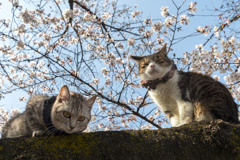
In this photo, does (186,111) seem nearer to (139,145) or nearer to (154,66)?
(154,66)

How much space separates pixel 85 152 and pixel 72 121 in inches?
29.7

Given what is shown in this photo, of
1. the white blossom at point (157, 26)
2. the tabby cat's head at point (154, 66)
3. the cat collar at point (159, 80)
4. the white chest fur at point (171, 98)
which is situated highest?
the white blossom at point (157, 26)

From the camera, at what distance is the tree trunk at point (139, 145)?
1.83 meters

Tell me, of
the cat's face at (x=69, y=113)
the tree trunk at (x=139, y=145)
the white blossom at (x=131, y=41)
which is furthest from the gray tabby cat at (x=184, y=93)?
the white blossom at (x=131, y=41)

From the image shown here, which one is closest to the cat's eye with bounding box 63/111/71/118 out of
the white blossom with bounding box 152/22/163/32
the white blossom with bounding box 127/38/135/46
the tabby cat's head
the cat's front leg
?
the cat's front leg

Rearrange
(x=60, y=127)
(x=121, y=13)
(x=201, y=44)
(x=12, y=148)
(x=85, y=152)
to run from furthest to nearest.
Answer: (x=121, y=13)
(x=201, y=44)
(x=60, y=127)
(x=85, y=152)
(x=12, y=148)

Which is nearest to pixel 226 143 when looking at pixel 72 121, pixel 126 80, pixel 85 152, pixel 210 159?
pixel 210 159

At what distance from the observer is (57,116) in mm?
2643

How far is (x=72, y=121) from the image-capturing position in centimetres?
261

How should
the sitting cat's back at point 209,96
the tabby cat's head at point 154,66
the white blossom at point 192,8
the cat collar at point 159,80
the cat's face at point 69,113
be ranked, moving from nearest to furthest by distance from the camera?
the cat's face at point 69,113 → the sitting cat's back at point 209,96 → the cat collar at point 159,80 → the tabby cat's head at point 154,66 → the white blossom at point 192,8

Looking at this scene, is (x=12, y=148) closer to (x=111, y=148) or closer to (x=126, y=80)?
(x=111, y=148)

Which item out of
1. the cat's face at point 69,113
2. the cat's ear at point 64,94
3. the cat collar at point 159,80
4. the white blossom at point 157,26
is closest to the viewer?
the cat's face at point 69,113

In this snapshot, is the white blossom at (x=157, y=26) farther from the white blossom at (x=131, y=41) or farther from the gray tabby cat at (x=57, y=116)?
the gray tabby cat at (x=57, y=116)

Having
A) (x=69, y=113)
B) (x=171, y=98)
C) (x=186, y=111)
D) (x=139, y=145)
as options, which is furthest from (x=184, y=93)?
(x=69, y=113)
